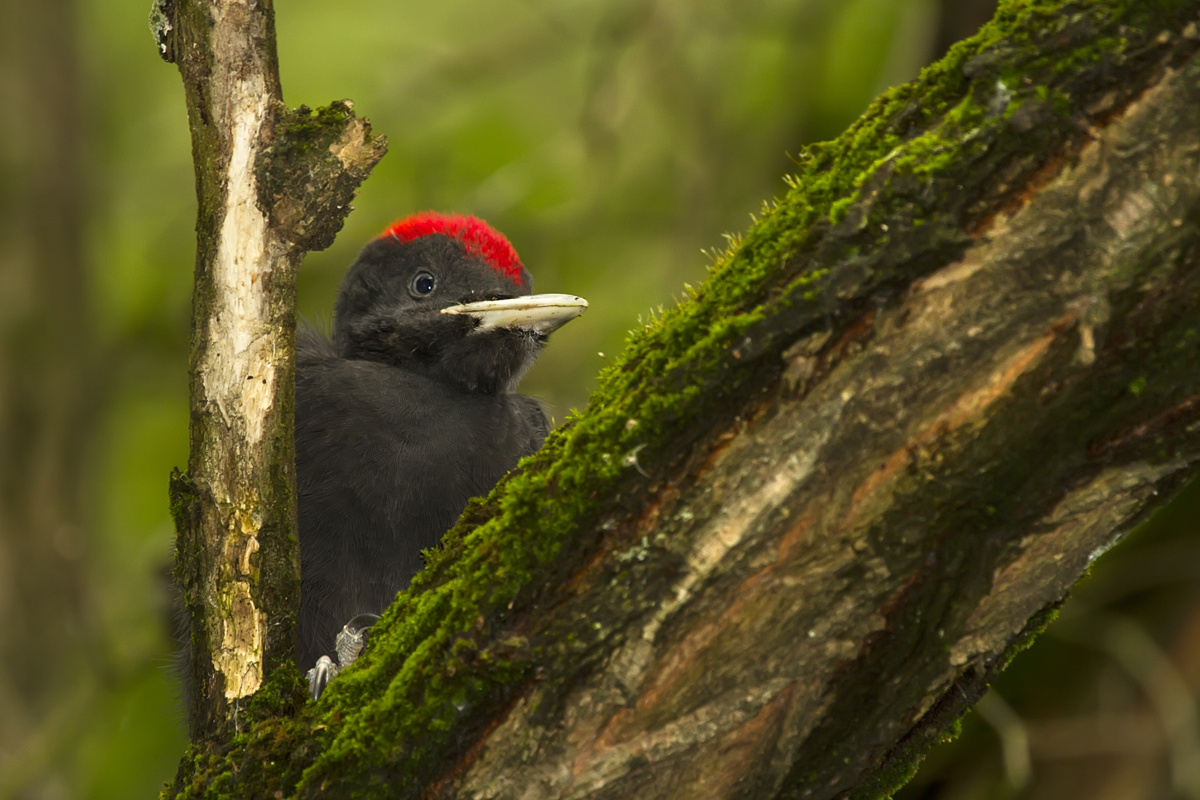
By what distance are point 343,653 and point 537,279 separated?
3046 millimetres

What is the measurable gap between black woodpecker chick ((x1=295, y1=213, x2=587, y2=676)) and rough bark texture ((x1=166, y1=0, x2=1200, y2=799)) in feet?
3.85

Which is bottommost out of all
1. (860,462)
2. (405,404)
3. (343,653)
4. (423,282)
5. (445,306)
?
(860,462)

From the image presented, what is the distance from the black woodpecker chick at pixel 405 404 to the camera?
10.4 ft

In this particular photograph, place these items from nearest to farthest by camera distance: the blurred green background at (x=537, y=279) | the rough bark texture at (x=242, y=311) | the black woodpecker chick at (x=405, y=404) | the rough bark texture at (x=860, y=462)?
the rough bark texture at (x=860, y=462) < the rough bark texture at (x=242, y=311) < the black woodpecker chick at (x=405, y=404) < the blurred green background at (x=537, y=279)

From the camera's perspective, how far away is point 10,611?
520cm

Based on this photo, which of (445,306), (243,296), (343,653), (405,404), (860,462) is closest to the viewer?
(860,462)

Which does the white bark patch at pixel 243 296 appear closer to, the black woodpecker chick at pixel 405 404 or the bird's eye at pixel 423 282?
the black woodpecker chick at pixel 405 404

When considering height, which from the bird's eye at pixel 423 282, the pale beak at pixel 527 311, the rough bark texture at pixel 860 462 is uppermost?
the bird's eye at pixel 423 282

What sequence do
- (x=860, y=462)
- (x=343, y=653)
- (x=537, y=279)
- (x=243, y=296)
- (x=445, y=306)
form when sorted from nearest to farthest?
(x=860, y=462) → (x=243, y=296) → (x=343, y=653) → (x=445, y=306) → (x=537, y=279)

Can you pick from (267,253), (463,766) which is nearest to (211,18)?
(267,253)

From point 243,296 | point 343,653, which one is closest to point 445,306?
point 343,653

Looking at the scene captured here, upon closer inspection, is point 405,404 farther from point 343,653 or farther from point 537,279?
point 537,279

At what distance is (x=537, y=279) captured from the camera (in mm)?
5590

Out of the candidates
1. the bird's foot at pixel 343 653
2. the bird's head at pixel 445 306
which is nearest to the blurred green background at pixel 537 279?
the bird's head at pixel 445 306
